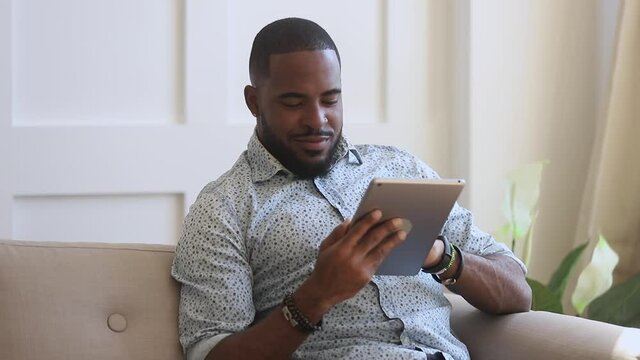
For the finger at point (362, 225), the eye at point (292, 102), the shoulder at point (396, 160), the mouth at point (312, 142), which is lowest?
the finger at point (362, 225)

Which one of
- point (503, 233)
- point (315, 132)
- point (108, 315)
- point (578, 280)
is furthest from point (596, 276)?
point (108, 315)

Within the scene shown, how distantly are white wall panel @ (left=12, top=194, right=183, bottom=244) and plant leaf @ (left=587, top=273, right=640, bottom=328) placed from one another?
2.90ft

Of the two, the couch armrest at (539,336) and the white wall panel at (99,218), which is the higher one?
the white wall panel at (99,218)

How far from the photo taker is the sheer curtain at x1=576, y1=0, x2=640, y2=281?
220 cm

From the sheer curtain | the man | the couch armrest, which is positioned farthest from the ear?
the sheer curtain

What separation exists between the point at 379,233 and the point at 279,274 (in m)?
0.29

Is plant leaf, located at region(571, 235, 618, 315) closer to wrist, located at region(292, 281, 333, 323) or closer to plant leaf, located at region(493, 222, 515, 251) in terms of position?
plant leaf, located at region(493, 222, 515, 251)

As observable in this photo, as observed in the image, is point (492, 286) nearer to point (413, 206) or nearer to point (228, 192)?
point (413, 206)

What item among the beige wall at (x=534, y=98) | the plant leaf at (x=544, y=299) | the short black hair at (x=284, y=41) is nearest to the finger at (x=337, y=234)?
the short black hair at (x=284, y=41)

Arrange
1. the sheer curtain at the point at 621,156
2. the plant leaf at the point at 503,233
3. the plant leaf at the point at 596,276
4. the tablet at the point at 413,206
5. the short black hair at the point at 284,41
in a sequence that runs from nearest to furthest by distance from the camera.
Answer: the tablet at the point at 413,206 < the short black hair at the point at 284,41 < the plant leaf at the point at 596,276 < the plant leaf at the point at 503,233 < the sheer curtain at the point at 621,156

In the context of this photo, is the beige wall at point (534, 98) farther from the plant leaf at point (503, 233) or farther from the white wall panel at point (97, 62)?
the white wall panel at point (97, 62)

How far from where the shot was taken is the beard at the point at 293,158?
1.59m

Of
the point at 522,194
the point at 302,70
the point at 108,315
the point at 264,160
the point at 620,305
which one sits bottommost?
the point at 620,305

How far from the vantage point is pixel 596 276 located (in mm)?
1875
